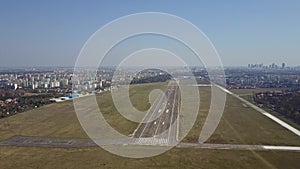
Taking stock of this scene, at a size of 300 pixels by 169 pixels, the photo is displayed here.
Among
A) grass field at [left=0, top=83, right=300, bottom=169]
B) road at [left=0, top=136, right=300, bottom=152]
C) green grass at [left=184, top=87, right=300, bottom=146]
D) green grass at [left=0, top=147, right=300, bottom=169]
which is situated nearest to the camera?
green grass at [left=0, top=147, right=300, bottom=169]

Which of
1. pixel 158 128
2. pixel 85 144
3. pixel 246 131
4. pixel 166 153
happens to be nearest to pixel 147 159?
pixel 166 153

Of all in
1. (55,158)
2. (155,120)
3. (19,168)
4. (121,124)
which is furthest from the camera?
(155,120)

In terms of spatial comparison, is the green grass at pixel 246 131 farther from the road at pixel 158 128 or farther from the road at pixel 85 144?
the road at pixel 158 128

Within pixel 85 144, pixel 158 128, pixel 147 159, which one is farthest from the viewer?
pixel 158 128

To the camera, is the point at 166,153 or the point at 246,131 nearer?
the point at 166,153

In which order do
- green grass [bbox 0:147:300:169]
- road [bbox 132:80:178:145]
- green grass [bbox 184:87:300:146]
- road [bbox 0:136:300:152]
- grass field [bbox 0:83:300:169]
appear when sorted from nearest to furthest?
1. green grass [bbox 0:147:300:169]
2. grass field [bbox 0:83:300:169]
3. road [bbox 0:136:300:152]
4. road [bbox 132:80:178:145]
5. green grass [bbox 184:87:300:146]

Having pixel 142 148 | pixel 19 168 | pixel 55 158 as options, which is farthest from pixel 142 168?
pixel 19 168

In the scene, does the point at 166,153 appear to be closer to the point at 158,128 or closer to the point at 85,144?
the point at 85,144

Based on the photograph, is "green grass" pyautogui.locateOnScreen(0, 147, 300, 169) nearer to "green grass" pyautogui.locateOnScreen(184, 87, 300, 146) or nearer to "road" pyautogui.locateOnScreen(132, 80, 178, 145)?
"road" pyautogui.locateOnScreen(132, 80, 178, 145)

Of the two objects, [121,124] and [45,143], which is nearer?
[45,143]

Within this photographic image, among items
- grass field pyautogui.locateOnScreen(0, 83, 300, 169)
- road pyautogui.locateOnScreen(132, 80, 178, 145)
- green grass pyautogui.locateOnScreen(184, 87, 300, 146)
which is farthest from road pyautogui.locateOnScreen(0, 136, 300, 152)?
road pyautogui.locateOnScreen(132, 80, 178, 145)

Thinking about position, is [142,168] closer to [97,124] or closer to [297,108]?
[97,124]
